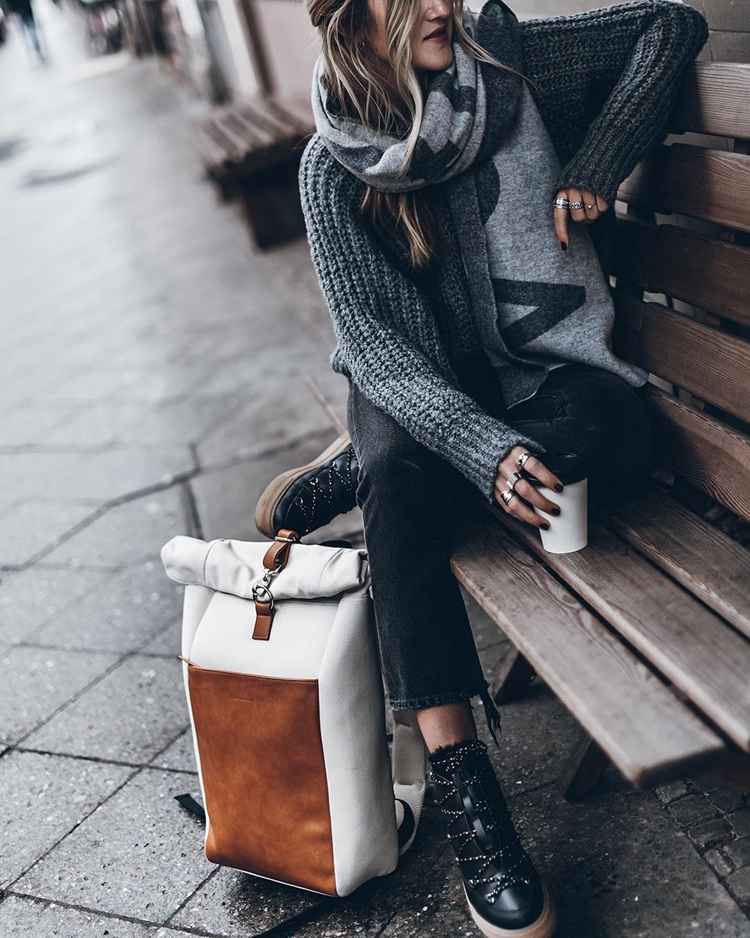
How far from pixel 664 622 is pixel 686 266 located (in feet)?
2.56

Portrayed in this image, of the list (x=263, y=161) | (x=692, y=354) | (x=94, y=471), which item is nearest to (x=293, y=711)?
(x=692, y=354)

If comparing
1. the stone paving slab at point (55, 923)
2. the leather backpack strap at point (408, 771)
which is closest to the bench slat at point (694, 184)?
the leather backpack strap at point (408, 771)

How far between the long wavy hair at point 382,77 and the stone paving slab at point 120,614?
144 centimetres

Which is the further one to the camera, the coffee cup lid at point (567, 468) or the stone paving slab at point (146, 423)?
the stone paving slab at point (146, 423)

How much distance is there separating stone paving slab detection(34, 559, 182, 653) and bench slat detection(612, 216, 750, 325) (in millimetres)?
1650

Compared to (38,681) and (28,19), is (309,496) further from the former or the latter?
(28,19)

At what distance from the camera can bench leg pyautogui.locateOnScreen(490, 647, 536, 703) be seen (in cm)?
229

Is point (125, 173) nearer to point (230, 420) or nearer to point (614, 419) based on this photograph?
point (230, 420)

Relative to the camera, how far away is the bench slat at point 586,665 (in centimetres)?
132

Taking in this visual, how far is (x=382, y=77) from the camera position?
2.06m

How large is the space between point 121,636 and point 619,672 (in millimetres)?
1819

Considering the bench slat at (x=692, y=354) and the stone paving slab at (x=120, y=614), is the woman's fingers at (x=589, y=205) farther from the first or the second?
the stone paving slab at (x=120, y=614)

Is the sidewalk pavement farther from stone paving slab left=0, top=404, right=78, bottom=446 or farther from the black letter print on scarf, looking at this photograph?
the black letter print on scarf

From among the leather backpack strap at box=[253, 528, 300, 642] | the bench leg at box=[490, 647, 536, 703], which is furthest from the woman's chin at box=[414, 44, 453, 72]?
the bench leg at box=[490, 647, 536, 703]
